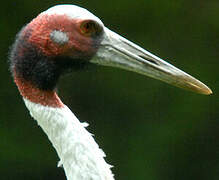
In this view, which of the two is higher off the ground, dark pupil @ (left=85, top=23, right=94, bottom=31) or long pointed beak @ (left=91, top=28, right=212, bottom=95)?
dark pupil @ (left=85, top=23, right=94, bottom=31)

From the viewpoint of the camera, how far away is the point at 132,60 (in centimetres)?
448

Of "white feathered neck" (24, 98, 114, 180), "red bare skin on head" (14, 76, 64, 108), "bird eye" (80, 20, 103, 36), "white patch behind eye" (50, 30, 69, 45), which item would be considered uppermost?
"bird eye" (80, 20, 103, 36)

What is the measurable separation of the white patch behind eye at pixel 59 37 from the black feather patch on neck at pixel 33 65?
0.35ft

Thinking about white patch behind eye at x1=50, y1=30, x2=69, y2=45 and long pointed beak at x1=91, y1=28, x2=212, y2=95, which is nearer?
white patch behind eye at x1=50, y1=30, x2=69, y2=45

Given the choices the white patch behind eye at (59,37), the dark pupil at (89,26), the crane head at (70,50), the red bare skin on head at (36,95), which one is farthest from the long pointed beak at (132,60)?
the red bare skin on head at (36,95)

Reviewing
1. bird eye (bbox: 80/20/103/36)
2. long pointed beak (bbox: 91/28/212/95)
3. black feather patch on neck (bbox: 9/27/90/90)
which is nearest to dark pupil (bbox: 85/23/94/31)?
bird eye (bbox: 80/20/103/36)

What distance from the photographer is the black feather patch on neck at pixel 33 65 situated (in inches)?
169

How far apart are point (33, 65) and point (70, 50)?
27cm

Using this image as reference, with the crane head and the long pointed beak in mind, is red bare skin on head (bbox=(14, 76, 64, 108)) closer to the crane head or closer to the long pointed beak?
the crane head

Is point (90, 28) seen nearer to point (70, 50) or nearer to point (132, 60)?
point (70, 50)

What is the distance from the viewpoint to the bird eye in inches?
171

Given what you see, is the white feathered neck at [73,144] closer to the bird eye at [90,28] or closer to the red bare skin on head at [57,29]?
the red bare skin on head at [57,29]

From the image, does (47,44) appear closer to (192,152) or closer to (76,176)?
(76,176)

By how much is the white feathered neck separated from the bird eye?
50 centimetres
